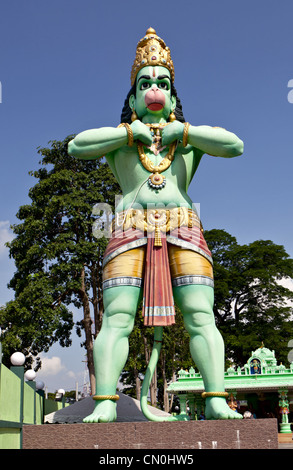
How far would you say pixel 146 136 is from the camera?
5.68m

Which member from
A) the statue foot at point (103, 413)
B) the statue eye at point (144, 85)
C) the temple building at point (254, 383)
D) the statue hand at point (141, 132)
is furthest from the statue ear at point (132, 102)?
the temple building at point (254, 383)

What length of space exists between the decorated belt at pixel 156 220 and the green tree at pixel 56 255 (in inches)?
352

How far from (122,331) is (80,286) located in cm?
970

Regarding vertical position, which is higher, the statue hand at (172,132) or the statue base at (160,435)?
the statue hand at (172,132)

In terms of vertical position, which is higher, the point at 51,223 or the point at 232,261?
the point at 232,261

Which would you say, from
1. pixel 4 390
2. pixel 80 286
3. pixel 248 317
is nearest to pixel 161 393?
pixel 248 317

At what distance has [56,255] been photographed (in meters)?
14.8

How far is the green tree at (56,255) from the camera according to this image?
46.3 feet

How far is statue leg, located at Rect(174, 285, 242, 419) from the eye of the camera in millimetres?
5062

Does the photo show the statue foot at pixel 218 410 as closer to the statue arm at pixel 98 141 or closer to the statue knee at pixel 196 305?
the statue knee at pixel 196 305

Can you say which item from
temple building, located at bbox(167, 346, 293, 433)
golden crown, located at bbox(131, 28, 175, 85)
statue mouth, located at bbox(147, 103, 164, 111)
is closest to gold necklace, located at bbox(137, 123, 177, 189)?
statue mouth, located at bbox(147, 103, 164, 111)

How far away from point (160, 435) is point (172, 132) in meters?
3.17

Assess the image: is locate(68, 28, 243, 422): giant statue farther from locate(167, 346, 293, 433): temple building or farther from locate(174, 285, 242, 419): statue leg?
locate(167, 346, 293, 433): temple building
